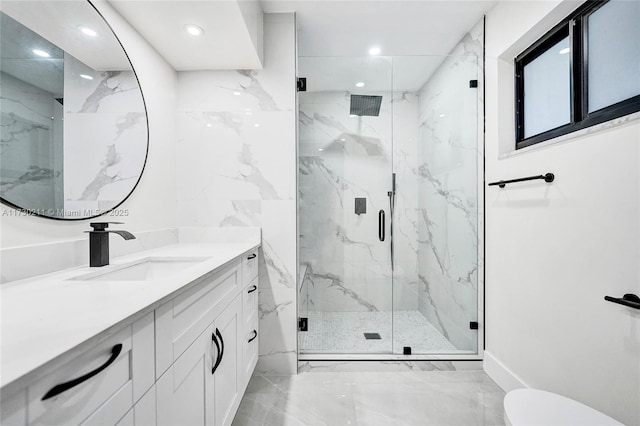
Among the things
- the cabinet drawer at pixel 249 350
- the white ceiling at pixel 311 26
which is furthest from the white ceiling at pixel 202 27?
the cabinet drawer at pixel 249 350

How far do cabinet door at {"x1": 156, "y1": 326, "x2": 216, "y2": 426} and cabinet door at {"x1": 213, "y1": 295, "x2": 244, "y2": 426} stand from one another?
72 mm

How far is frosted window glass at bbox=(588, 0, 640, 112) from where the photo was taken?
1218 millimetres

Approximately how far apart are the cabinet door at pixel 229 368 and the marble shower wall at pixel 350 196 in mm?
849

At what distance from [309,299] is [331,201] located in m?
0.79

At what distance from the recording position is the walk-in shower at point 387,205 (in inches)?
88.7

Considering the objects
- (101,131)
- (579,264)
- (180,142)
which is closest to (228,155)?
(180,142)

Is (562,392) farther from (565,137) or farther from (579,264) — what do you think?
(565,137)

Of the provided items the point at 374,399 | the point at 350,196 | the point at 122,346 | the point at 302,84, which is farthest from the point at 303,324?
the point at 302,84

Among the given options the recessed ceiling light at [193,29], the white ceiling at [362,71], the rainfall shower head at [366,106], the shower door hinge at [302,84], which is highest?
the white ceiling at [362,71]

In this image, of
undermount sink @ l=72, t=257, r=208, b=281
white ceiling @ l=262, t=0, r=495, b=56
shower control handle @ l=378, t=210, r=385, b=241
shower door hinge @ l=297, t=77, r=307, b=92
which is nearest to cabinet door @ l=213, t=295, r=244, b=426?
undermount sink @ l=72, t=257, r=208, b=281

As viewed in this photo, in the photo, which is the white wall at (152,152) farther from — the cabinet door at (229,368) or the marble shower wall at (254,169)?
the cabinet door at (229,368)

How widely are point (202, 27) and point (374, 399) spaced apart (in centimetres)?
233

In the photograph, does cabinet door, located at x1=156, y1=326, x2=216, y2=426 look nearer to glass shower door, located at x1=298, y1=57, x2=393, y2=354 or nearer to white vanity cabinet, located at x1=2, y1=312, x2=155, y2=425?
white vanity cabinet, located at x1=2, y1=312, x2=155, y2=425

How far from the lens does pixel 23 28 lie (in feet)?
3.37
